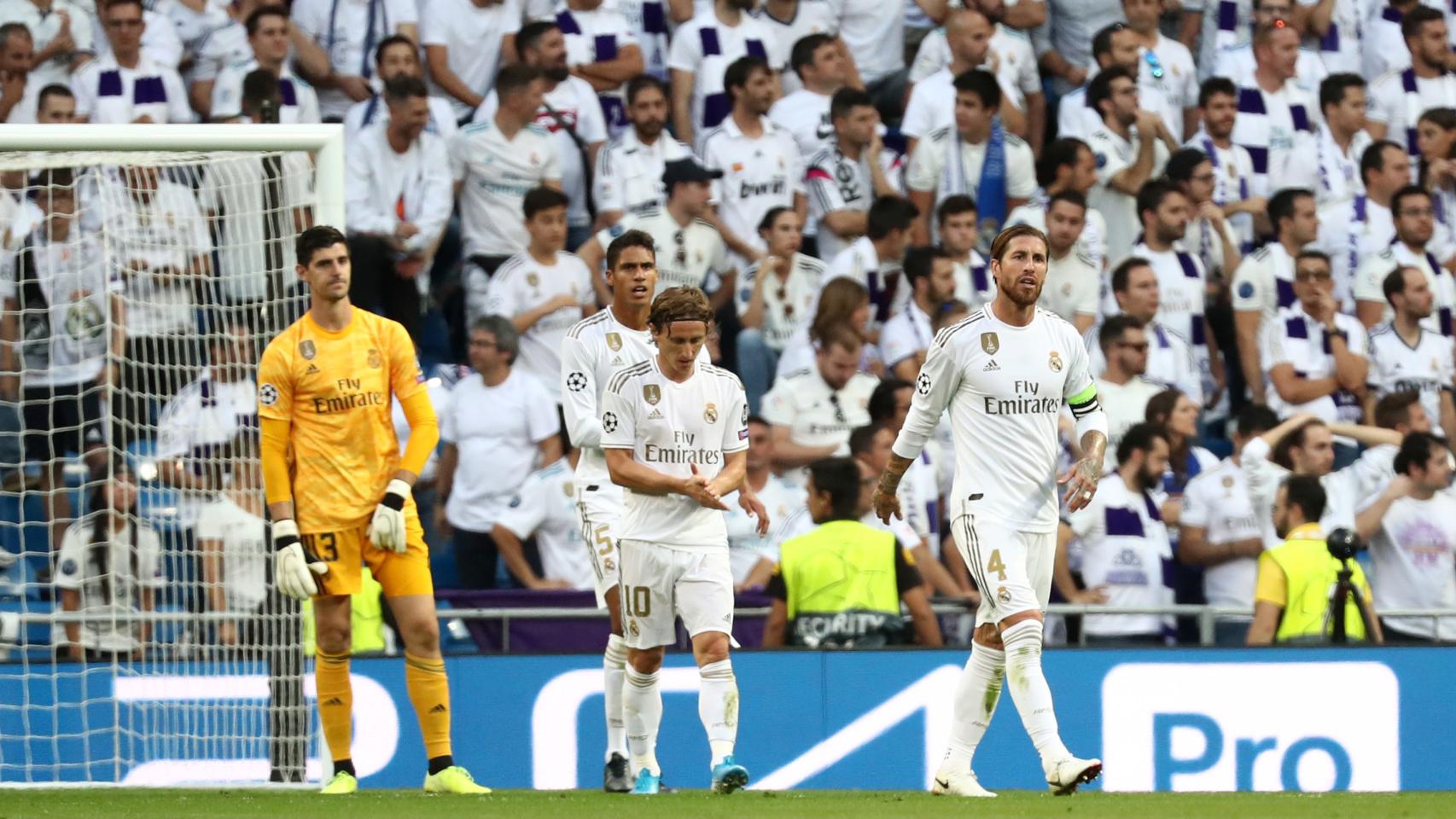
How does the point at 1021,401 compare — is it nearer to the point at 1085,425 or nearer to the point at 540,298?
the point at 1085,425

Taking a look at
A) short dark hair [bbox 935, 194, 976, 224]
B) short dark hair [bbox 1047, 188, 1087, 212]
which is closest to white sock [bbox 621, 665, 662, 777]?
short dark hair [bbox 935, 194, 976, 224]

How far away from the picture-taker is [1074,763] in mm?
7777

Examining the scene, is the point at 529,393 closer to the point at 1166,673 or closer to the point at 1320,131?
the point at 1166,673

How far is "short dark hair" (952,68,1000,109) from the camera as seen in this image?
15273mm

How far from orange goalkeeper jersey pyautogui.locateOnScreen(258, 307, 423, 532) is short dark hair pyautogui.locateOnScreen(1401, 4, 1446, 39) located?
11.4 meters

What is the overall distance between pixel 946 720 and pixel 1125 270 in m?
4.36

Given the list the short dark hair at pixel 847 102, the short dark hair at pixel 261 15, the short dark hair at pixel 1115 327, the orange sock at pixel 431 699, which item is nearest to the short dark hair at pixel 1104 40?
the short dark hair at pixel 847 102

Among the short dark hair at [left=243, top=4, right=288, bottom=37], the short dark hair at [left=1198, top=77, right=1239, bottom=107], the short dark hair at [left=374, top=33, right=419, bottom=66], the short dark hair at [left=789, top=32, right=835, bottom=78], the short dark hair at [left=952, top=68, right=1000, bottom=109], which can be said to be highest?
the short dark hair at [left=243, top=4, right=288, bottom=37]

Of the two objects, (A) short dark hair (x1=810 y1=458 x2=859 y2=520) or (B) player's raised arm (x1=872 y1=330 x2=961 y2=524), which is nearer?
(B) player's raised arm (x1=872 y1=330 x2=961 y2=524)

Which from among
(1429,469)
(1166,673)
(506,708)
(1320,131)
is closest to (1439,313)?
→ (1320,131)

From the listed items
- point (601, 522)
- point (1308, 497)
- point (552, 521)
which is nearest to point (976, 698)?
point (601, 522)

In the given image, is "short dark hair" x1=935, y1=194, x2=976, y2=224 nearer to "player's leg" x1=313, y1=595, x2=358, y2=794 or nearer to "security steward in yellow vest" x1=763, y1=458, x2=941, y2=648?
"security steward in yellow vest" x1=763, y1=458, x2=941, y2=648

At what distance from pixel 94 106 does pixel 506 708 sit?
5.53m

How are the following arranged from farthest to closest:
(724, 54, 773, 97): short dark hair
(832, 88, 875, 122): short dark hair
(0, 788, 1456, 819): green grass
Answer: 1. (832, 88, 875, 122): short dark hair
2. (724, 54, 773, 97): short dark hair
3. (0, 788, 1456, 819): green grass
